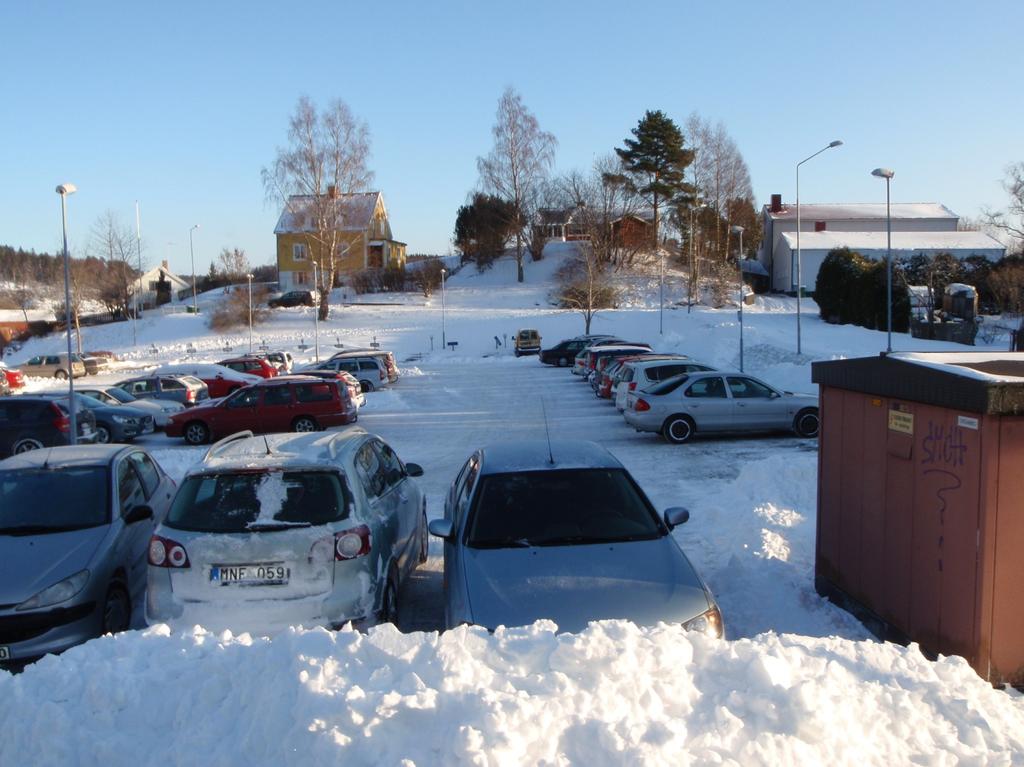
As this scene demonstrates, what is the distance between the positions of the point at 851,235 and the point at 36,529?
65.2m

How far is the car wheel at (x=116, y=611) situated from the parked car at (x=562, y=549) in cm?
272

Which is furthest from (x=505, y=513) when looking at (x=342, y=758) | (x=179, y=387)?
(x=179, y=387)

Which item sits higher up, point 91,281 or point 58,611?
point 91,281

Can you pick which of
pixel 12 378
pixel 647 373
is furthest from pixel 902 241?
pixel 12 378

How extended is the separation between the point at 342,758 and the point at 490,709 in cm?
58

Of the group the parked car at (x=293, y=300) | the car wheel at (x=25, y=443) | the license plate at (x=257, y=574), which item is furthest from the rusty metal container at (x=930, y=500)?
the parked car at (x=293, y=300)

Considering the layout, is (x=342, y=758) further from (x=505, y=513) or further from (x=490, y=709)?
(x=505, y=513)

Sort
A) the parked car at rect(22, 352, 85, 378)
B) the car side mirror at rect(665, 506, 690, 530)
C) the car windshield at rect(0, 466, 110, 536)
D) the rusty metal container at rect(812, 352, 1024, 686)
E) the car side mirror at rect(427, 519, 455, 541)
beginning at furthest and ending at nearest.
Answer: the parked car at rect(22, 352, 85, 378) < the car windshield at rect(0, 466, 110, 536) < the car side mirror at rect(665, 506, 690, 530) < the car side mirror at rect(427, 519, 455, 541) < the rusty metal container at rect(812, 352, 1024, 686)

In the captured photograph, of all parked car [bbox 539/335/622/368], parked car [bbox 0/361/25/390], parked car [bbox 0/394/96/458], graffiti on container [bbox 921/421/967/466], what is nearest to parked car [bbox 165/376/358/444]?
parked car [bbox 0/394/96/458]

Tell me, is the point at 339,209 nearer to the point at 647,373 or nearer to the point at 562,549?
the point at 647,373

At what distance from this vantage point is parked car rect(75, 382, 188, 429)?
22.3 meters

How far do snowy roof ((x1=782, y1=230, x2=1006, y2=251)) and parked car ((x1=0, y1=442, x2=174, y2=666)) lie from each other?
55.6 meters

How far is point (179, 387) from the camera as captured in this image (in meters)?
27.0

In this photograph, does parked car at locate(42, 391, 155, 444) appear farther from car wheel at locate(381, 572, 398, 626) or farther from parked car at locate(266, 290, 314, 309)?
parked car at locate(266, 290, 314, 309)
